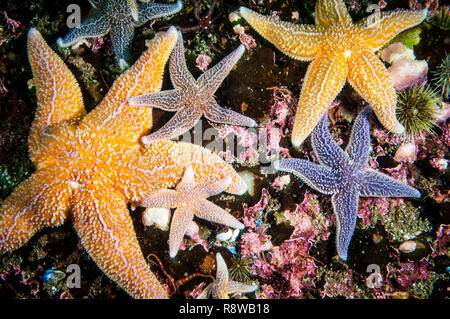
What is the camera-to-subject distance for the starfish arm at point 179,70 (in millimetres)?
3771

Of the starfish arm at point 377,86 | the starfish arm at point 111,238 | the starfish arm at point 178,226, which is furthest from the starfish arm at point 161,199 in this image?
the starfish arm at point 377,86

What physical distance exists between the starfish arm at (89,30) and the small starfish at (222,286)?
13.1 ft

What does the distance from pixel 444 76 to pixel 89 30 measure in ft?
18.5

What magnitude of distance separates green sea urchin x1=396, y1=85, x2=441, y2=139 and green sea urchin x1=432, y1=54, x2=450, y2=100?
0.21 m

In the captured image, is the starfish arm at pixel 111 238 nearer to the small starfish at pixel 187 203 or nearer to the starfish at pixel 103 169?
the starfish at pixel 103 169

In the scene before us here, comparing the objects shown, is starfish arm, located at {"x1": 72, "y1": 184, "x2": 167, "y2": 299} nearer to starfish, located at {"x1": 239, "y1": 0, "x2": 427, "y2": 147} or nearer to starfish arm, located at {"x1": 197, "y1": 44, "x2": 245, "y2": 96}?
starfish arm, located at {"x1": 197, "y1": 44, "x2": 245, "y2": 96}

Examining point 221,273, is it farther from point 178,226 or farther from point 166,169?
point 166,169

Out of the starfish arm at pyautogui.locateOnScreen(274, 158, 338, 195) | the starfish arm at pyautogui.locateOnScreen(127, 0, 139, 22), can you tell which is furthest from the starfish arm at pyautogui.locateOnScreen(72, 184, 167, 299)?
the starfish arm at pyautogui.locateOnScreen(127, 0, 139, 22)

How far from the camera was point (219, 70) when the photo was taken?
3736 mm

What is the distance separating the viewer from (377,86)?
12.0 ft
